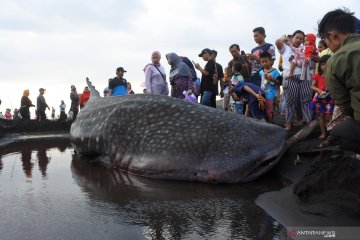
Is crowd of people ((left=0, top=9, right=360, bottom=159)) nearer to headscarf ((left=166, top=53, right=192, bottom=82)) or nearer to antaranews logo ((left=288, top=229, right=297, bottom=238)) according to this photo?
headscarf ((left=166, top=53, right=192, bottom=82))

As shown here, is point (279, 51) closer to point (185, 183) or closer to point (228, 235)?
point (185, 183)

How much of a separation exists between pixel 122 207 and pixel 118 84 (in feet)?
23.1

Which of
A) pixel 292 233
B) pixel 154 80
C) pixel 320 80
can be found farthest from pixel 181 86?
pixel 292 233

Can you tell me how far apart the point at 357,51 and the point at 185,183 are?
8.47 ft

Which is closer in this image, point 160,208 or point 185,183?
point 160,208

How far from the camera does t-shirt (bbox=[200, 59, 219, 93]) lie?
338 inches

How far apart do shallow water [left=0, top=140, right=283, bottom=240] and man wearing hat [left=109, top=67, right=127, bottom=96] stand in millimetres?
4968

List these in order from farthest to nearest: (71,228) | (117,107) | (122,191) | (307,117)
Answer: (307,117)
(117,107)
(122,191)
(71,228)

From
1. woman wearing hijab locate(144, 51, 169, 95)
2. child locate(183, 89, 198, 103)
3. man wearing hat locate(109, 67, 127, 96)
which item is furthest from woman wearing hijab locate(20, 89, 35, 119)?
child locate(183, 89, 198, 103)

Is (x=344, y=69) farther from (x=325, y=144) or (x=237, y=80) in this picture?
(x=237, y=80)

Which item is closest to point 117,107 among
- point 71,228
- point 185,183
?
point 185,183

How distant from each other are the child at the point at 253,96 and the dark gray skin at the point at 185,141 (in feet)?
5.79

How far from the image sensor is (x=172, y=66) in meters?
8.80

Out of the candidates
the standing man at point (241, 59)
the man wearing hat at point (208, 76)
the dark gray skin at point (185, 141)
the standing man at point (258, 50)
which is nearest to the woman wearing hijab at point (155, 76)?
the man wearing hat at point (208, 76)
